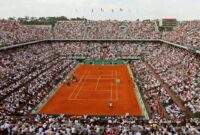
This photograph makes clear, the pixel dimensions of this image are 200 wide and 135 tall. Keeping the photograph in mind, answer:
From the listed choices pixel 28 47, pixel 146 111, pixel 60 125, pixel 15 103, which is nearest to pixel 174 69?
pixel 146 111

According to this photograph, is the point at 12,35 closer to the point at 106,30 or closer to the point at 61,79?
the point at 61,79

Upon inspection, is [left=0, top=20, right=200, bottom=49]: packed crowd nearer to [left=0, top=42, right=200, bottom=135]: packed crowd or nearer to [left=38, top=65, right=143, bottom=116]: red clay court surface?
[left=0, top=42, right=200, bottom=135]: packed crowd

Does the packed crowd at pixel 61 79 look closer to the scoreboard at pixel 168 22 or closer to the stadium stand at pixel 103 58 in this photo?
the stadium stand at pixel 103 58

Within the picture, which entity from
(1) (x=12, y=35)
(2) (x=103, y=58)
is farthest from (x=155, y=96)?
(2) (x=103, y=58)

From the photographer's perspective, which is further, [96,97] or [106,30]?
[106,30]

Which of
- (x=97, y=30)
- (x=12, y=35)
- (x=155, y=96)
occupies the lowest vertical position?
(x=155, y=96)

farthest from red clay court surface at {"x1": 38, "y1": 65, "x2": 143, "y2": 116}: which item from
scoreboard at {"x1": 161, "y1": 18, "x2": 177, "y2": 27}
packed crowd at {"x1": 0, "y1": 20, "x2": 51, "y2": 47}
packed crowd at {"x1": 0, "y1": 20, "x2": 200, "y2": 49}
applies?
scoreboard at {"x1": 161, "y1": 18, "x2": 177, "y2": 27}

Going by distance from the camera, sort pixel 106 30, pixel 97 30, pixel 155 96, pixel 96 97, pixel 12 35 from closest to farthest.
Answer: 1. pixel 155 96
2. pixel 96 97
3. pixel 12 35
4. pixel 106 30
5. pixel 97 30
